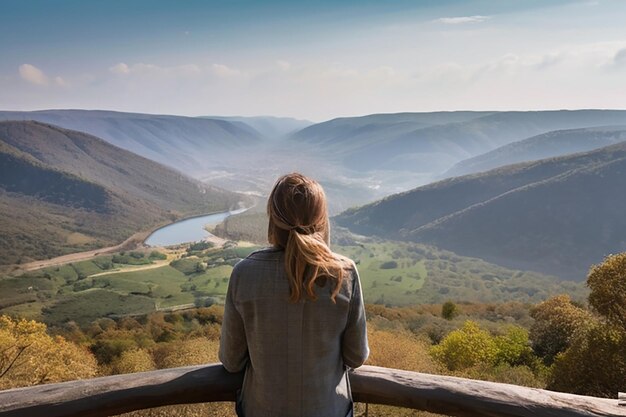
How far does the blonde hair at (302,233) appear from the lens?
160 cm

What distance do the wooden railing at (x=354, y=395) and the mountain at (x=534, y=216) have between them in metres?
99.8

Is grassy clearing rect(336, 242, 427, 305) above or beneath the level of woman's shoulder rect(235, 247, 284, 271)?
beneath

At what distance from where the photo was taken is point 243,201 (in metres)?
174

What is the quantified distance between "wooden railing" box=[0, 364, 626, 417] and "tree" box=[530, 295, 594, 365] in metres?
18.5

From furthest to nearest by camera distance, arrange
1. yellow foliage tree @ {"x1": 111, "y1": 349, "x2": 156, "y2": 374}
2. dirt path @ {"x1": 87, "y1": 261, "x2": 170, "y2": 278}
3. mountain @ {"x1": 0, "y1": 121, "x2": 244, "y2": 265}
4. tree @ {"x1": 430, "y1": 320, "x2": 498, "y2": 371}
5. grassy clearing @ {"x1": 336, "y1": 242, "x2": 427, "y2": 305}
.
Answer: mountain @ {"x1": 0, "y1": 121, "x2": 244, "y2": 265} → dirt path @ {"x1": 87, "y1": 261, "x2": 170, "y2": 278} → grassy clearing @ {"x1": 336, "y1": 242, "x2": 427, "y2": 305} → yellow foliage tree @ {"x1": 111, "y1": 349, "x2": 156, "y2": 374} → tree @ {"x1": 430, "y1": 320, "x2": 498, "y2": 371}

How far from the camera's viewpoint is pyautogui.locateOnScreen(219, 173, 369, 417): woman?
5.36 ft

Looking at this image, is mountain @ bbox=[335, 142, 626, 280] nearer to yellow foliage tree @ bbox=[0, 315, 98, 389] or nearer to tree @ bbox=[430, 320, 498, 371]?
tree @ bbox=[430, 320, 498, 371]

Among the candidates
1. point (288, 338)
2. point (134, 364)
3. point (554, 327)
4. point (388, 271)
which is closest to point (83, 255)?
point (388, 271)

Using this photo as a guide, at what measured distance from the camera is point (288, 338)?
1.69 m

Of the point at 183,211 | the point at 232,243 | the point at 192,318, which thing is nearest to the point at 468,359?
the point at 192,318

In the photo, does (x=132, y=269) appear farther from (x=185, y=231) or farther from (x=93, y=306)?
(x=185, y=231)

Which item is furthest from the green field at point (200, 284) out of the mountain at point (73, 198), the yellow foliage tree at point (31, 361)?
the yellow foliage tree at point (31, 361)

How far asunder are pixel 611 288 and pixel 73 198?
16033 centimetres

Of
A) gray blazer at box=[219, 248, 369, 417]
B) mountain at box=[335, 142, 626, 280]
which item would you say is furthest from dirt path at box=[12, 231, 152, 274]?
gray blazer at box=[219, 248, 369, 417]
